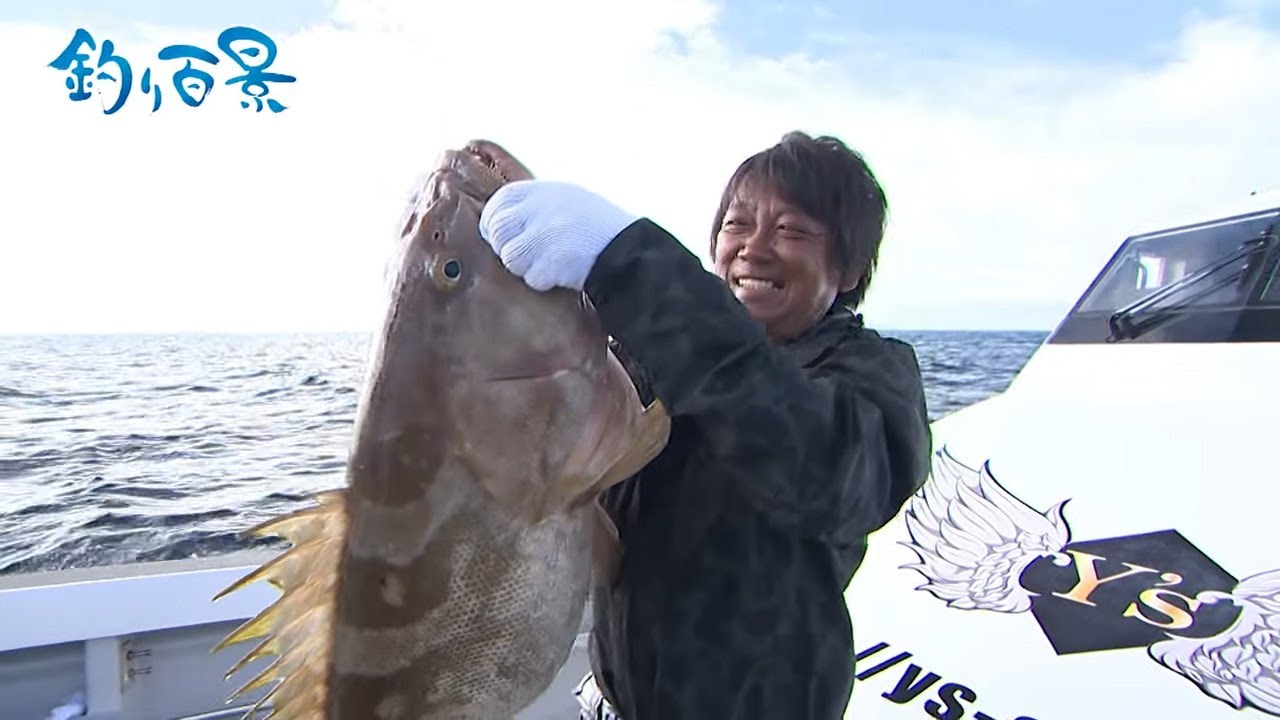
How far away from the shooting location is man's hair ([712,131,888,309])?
1719 millimetres

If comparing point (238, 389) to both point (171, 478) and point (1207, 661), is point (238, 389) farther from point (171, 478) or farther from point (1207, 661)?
point (1207, 661)

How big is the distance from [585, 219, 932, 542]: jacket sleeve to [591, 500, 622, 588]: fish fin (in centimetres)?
31

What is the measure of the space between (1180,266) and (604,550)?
4577 mm

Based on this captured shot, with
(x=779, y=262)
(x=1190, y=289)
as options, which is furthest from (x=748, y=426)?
(x=1190, y=289)

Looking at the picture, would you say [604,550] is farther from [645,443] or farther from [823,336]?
[823,336]

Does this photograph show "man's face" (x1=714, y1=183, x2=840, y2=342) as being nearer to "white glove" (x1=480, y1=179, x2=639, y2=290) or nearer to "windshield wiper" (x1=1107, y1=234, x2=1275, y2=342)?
"white glove" (x1=480, y1=179, x2=639, y2=290)

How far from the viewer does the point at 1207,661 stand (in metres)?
2.75

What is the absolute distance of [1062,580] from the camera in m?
3.33

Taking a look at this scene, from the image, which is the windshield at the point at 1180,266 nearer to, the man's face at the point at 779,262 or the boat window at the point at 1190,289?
the boat window at the point at 1190,289

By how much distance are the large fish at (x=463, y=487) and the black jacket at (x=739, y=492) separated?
0.46ft

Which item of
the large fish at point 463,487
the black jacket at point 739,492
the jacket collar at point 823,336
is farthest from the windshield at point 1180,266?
the large fish at point 463,487

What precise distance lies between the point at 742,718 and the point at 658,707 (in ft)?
0.49

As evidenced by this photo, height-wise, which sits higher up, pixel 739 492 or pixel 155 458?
pixel 739 492

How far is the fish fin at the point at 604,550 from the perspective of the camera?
157 centimetres
